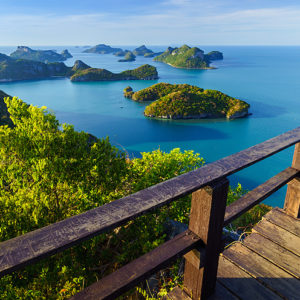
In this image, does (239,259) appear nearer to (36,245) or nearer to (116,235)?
(36,245)

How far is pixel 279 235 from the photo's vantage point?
10.4 ft

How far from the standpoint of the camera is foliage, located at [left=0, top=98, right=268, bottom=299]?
604 cm

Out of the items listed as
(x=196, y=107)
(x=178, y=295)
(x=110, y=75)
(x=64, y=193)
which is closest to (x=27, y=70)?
(x=110, y=75)

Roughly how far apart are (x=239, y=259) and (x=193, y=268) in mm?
1040

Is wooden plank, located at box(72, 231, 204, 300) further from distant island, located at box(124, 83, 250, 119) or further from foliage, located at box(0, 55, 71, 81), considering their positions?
foliage, located at box(0, 55, 71, 81)

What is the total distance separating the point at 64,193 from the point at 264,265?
6.68 m

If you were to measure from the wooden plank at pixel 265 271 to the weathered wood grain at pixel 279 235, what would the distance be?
0.38 metres

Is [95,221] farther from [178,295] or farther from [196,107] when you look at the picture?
[196,107]

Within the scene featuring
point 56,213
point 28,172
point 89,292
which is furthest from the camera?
point 28,172

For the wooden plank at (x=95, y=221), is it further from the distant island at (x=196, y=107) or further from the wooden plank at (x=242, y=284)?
the distant island at (x=196, y=107)

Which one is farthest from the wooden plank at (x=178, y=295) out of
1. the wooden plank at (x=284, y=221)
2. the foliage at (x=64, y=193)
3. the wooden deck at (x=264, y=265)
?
the foliage at (x=64, y=193)

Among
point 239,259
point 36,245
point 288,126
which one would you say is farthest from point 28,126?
point 288,126

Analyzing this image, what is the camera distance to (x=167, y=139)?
65.8 meters

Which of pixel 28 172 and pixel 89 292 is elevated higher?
pixel 89 292
